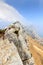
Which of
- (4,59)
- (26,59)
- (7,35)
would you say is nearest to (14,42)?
(7,35)

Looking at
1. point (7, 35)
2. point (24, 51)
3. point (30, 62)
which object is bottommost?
point (30, 62)

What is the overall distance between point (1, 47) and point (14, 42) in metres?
3.94

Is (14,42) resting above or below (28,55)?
above

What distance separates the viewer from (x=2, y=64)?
20594mm

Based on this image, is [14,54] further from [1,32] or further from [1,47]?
[1,32]

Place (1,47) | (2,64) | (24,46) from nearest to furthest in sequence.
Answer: (2,64), (1,47), (24,46)

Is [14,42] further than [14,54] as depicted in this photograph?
Yes

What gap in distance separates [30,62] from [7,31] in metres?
6.25

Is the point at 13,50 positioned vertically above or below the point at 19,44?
below

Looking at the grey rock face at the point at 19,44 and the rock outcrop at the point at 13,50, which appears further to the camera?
the grey rock face at the point at 19,44

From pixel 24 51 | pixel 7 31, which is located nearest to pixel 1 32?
pixel 7 31

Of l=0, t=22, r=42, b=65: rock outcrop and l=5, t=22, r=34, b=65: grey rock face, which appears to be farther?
l=5, t=22, r=34, b=65: grey rock face

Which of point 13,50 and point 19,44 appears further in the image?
point 19,44

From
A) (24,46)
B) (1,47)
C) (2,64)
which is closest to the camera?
(2,64)
